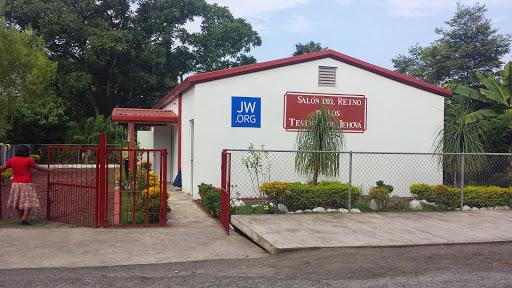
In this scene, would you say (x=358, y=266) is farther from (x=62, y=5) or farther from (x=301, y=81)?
(x=62, y=5)

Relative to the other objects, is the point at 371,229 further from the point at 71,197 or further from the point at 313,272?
the point at 71,197

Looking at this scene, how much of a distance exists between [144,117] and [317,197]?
699 cm

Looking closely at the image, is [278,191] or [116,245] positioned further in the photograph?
[278,191]

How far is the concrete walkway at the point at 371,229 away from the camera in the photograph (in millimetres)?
7465

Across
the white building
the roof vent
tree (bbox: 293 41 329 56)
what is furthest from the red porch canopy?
tree (bbox: 293 41 329 56)

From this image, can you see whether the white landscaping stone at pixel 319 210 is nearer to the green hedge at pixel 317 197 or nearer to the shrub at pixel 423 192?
the green hedge at pixel 317 197

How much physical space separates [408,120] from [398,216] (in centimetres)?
520

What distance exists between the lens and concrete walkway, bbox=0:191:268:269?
6568mm

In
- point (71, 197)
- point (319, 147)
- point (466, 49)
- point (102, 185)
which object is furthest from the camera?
point (466, 49)

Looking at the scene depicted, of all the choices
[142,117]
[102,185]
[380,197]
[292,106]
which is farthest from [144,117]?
[380,197]

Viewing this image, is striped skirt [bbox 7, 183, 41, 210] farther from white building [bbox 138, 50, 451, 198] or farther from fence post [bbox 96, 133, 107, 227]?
white building [bbox 138, 50, 451, 198]

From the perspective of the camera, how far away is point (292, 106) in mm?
13508

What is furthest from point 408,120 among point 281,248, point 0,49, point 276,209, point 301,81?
point 0,49

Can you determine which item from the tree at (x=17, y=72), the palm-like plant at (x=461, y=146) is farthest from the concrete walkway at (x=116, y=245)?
the tree at (x=17, y=72)
